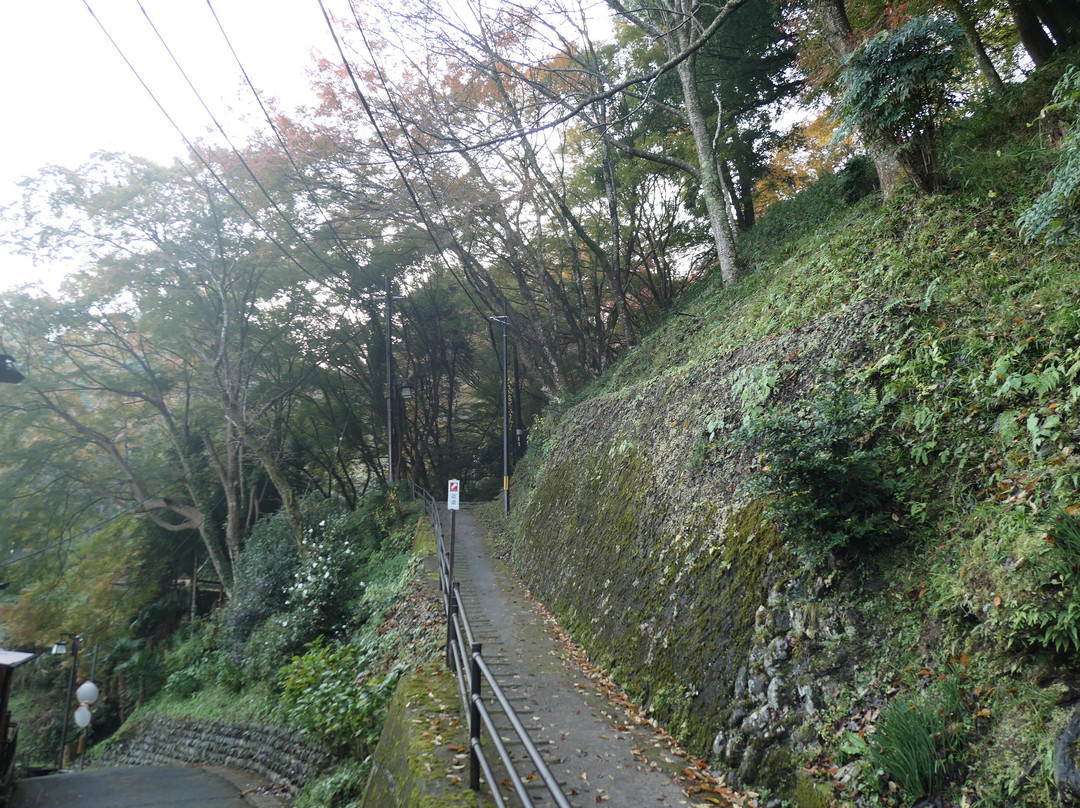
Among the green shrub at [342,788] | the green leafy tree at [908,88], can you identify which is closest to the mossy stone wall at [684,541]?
the green leafy tree at [908,88]

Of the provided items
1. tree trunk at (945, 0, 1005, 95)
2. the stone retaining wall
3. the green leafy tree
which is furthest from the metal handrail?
tree trunk at (945, 0, 1005, 95)

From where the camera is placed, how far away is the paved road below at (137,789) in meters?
9.65

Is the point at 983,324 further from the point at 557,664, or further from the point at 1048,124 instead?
the point at 557,664

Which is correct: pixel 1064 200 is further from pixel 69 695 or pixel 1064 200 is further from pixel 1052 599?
pixel 69 695

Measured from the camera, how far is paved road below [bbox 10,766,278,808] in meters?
9.65

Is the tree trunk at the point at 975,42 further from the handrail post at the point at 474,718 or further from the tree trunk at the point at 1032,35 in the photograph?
the handrail post at the point at 474,718

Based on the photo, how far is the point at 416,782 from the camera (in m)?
4.32

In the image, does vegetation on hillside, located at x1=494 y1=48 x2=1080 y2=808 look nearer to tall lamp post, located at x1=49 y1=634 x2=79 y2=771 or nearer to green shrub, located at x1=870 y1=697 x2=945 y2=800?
green shrub, located at x1=870 y1=697 x2=945 y2=800

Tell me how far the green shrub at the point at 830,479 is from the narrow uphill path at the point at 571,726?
2064 mm

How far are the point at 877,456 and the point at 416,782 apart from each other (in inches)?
167

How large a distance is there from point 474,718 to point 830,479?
3091 mm

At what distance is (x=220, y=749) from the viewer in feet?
43.2

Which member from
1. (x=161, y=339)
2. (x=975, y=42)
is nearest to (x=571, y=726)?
(x=975, y=42)

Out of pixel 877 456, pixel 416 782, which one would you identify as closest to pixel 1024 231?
pixel 877 456
